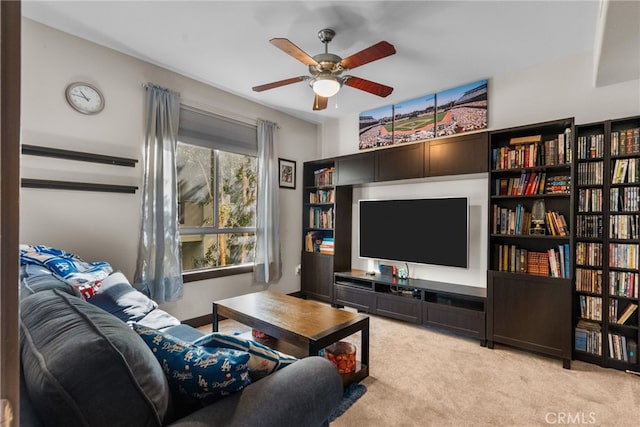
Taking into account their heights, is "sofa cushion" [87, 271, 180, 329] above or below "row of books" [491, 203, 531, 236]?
below

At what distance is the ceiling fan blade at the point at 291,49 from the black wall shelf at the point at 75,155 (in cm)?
182

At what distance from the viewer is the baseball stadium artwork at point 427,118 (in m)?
3.41

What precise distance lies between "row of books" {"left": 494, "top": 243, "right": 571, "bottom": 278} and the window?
9.21 feet

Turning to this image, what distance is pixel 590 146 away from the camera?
2.65 metres

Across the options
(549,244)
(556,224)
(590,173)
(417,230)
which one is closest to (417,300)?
(417,230)

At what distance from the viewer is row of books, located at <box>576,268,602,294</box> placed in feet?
8.53

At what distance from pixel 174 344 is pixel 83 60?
277cm

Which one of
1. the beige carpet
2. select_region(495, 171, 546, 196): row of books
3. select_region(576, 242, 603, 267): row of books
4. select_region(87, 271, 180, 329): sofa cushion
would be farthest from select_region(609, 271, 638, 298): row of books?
select_region(87, 271, 180, 329): sofa cushion

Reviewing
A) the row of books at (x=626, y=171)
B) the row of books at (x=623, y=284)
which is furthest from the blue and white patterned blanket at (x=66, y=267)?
the row of books at (x=626, y=171)

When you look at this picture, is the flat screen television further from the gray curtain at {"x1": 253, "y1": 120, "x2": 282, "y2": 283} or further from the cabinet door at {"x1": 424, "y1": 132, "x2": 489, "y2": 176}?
the gray curtain at {"x1": 253, "y1": 120, "x2": 282, "y2": 283}

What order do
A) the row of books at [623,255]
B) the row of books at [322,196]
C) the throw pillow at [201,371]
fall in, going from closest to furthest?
the throw pillow at [201,371], the row of books at [623,255], the row of books at [322,196]

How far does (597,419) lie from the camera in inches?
75.4

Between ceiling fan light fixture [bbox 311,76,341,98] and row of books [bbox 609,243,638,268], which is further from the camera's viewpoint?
row of books [bbox 609,243,638,268]

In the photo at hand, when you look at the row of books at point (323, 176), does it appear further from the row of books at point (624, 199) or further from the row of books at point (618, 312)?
the row of books at point (618, 312)
